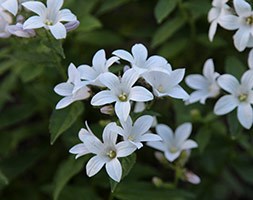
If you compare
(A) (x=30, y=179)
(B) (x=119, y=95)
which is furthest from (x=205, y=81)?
(A) (x=30, y=179)

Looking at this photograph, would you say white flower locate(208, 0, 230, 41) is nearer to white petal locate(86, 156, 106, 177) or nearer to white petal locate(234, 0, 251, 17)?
white petal locate(234, 0, 251, 17)

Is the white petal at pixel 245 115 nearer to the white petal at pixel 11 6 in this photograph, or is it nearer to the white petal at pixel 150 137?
the white petal at pixel 150 137

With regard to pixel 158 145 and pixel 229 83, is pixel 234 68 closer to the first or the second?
pixel 229 83

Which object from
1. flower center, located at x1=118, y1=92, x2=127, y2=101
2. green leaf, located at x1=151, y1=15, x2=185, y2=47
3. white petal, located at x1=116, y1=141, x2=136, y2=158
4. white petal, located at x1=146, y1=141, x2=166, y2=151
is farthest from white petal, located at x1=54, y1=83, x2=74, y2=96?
green leaf, located at x1=151, y1=15, x2=185, y2=47

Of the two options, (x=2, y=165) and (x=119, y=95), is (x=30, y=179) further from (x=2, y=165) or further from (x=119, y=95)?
(x=119, y=95)

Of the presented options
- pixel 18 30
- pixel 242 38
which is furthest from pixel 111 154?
pixel 242 38
